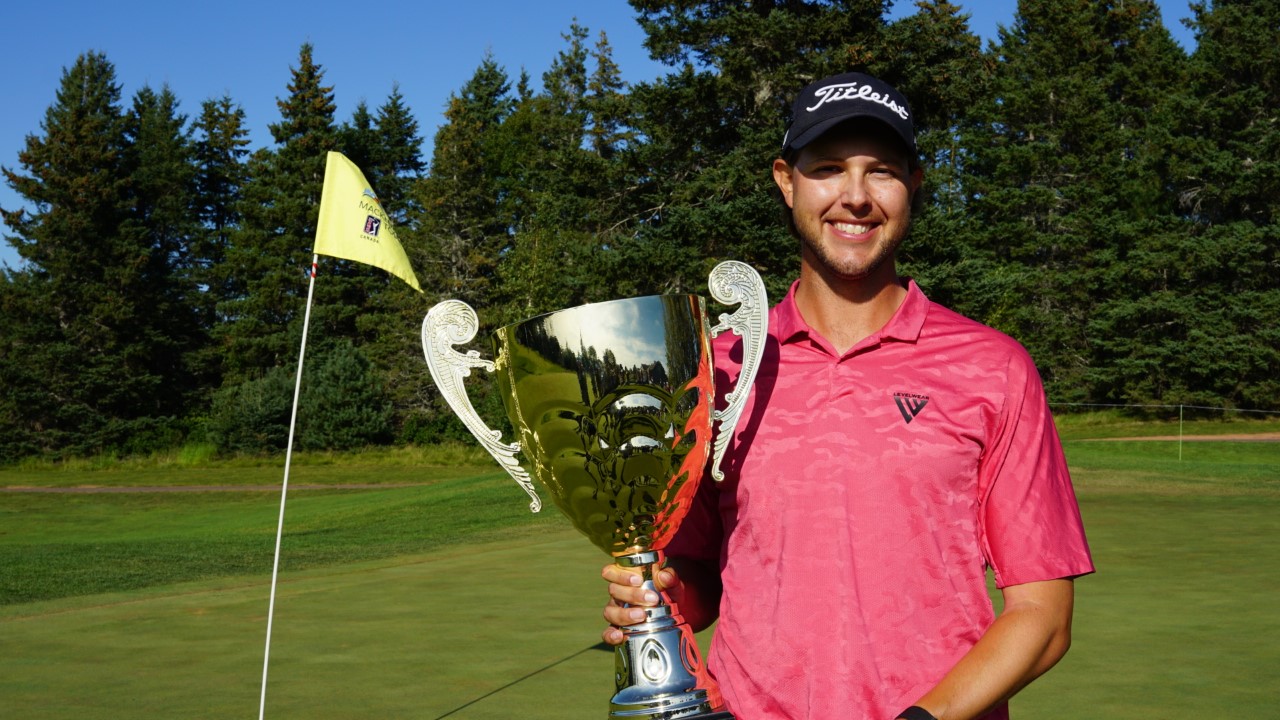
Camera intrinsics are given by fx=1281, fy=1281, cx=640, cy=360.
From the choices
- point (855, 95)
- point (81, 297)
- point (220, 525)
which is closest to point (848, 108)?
point (855, 95)

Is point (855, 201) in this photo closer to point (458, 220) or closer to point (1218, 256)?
point (1218, 256)

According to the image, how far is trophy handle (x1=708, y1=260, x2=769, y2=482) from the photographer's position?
208 centimetres

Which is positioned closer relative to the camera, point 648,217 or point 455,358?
point 455,358

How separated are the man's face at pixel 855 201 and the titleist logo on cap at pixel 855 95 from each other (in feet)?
0.16

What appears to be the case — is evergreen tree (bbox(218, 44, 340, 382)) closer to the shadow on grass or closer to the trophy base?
the shadow on grass

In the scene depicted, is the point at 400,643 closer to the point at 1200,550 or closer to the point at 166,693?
the point at 166,693

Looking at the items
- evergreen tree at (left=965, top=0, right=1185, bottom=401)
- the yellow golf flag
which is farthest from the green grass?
evergreen tree at (left=965, top=0, right=1185, bottom=401)

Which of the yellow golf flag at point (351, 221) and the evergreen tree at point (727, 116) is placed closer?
the yellow golf flag at point (351, 221)

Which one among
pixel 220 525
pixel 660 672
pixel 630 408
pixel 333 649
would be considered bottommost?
pixel 220 525

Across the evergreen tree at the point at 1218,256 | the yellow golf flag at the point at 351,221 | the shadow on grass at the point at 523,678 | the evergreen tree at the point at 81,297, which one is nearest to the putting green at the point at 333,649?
the shadow on grass at the point at 523,678

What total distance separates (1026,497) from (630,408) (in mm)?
697

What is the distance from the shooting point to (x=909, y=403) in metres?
2.05

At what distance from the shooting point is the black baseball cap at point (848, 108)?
2.09 m

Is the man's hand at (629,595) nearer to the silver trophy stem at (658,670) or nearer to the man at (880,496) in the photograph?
the silver trophy stem at (658,670)
